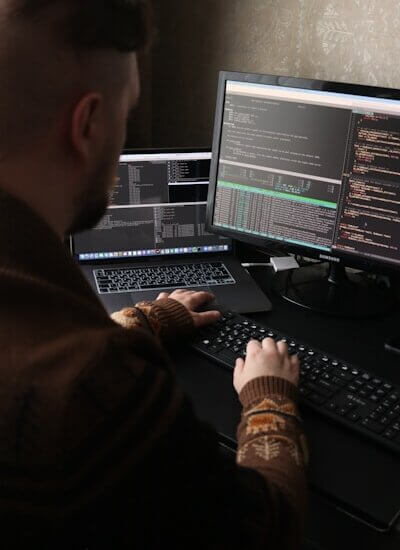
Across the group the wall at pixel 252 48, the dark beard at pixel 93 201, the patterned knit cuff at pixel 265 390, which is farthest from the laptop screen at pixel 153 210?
the dark beard at pixel 93 201

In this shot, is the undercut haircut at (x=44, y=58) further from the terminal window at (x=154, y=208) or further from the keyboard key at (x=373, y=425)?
the terminal window at (x=154, y=208)

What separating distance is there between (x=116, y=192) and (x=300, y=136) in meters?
0.44

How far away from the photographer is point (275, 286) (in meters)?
1.59

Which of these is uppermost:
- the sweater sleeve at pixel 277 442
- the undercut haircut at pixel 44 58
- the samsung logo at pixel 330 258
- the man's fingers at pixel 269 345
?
the undercut haircut at pixel 44 58

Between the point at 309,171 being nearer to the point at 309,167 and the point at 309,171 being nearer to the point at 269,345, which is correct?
the point at 309,167

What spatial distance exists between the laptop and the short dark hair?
2.59ft

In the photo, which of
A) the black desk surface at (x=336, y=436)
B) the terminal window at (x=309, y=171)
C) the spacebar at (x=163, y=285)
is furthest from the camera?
the spacebar at (x=163, y=285)

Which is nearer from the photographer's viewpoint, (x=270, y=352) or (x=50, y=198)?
(x=50, y=198)

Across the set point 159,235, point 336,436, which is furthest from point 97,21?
point 159,235

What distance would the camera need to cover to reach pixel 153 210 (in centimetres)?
163

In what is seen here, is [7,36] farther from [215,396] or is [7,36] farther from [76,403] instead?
[215,396]

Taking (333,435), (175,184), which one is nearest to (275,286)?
(175,184)

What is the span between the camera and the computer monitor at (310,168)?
54.4 inches

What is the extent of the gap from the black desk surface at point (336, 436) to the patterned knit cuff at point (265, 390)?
5 centimetres
